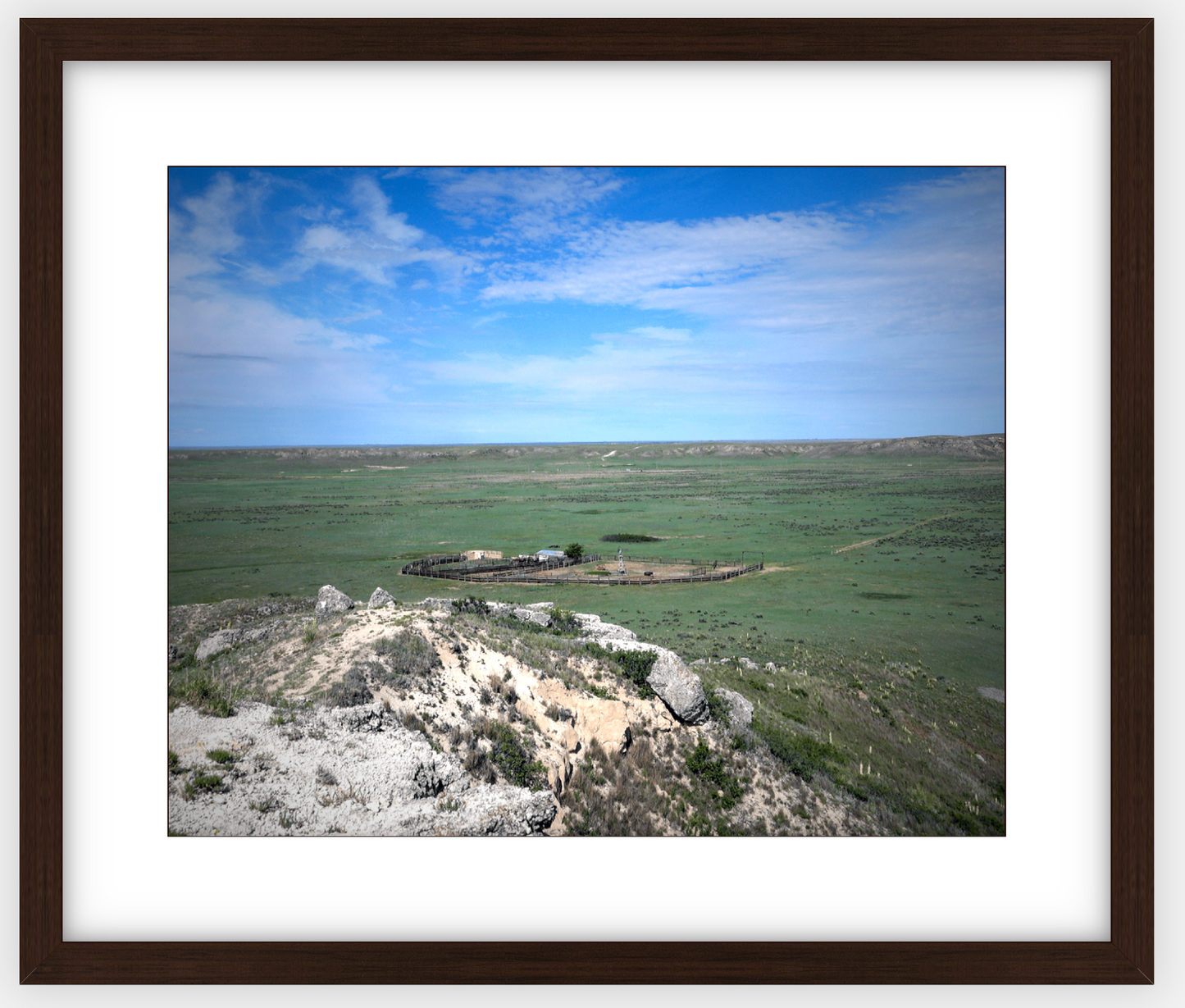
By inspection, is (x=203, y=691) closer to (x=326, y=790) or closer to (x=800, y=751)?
(x=326, y=790)

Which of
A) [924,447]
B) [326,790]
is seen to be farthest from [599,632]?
[924,447]

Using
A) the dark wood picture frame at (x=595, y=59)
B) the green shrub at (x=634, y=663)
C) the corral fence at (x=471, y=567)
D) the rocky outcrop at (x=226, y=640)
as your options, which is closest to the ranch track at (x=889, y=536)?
the dark wood picture frame at (x=595, y=59)

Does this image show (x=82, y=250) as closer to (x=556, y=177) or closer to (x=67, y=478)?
(x=67, y=478)

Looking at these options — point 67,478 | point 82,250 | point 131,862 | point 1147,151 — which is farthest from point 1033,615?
point 82,250

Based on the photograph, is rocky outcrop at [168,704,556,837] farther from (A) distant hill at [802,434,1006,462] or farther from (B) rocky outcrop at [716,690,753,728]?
(A) distant hill at [802,434,1006,462]

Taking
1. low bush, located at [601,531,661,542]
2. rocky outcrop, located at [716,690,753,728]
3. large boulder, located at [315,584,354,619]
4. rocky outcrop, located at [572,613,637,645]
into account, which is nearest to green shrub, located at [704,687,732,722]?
rocky outcrop, located at [716,690,753,728]

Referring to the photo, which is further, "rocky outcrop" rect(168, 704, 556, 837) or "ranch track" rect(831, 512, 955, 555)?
"ranch track" rect(831, 512, 955, 555)

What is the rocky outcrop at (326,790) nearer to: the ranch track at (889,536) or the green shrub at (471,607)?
the green shrub at (471,607)
